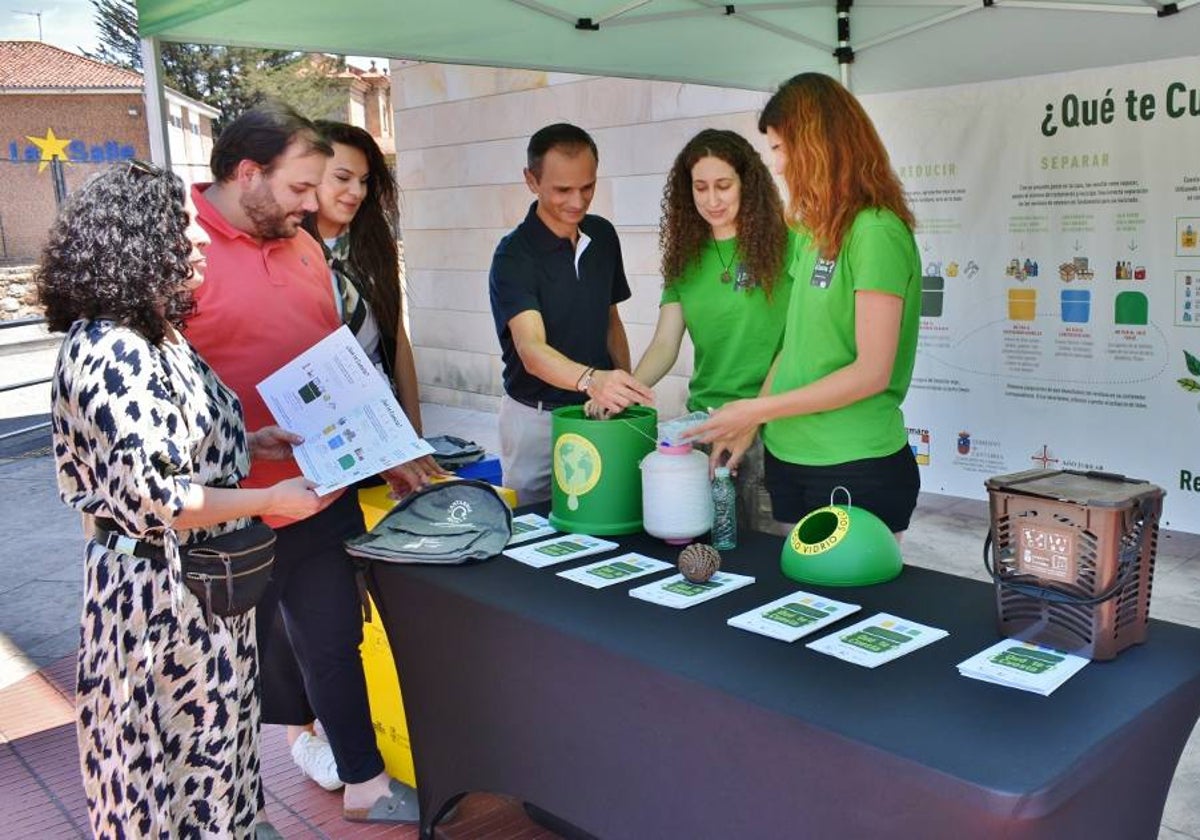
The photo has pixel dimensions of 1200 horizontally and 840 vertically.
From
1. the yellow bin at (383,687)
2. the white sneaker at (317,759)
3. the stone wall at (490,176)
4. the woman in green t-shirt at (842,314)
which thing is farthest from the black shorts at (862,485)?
the stone wall at (490,176)

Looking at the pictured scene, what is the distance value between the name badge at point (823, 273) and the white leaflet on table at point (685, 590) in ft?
1.88

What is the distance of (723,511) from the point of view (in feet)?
6.75

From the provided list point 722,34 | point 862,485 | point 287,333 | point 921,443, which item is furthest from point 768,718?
point 921,443

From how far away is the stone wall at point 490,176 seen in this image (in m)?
6.00

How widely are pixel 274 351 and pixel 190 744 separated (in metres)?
0.75

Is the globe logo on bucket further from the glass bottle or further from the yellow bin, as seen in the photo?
the yellow bin

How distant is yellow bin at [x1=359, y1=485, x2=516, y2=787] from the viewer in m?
2.51

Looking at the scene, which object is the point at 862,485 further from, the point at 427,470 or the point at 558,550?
the point at 427,470

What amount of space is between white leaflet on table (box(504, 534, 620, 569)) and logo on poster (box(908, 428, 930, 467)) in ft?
8.44

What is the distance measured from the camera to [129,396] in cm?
160

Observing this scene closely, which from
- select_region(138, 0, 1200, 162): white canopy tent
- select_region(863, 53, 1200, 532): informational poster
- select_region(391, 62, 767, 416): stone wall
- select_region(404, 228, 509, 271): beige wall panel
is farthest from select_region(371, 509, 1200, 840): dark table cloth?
select_region(404, 228, 509, 271): beige wall panel

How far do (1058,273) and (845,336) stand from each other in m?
2.24

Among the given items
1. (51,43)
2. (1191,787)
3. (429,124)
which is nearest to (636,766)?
(1191,787)

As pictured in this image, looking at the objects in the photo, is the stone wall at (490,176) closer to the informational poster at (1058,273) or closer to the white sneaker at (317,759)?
the informational poster at (1058,273)
